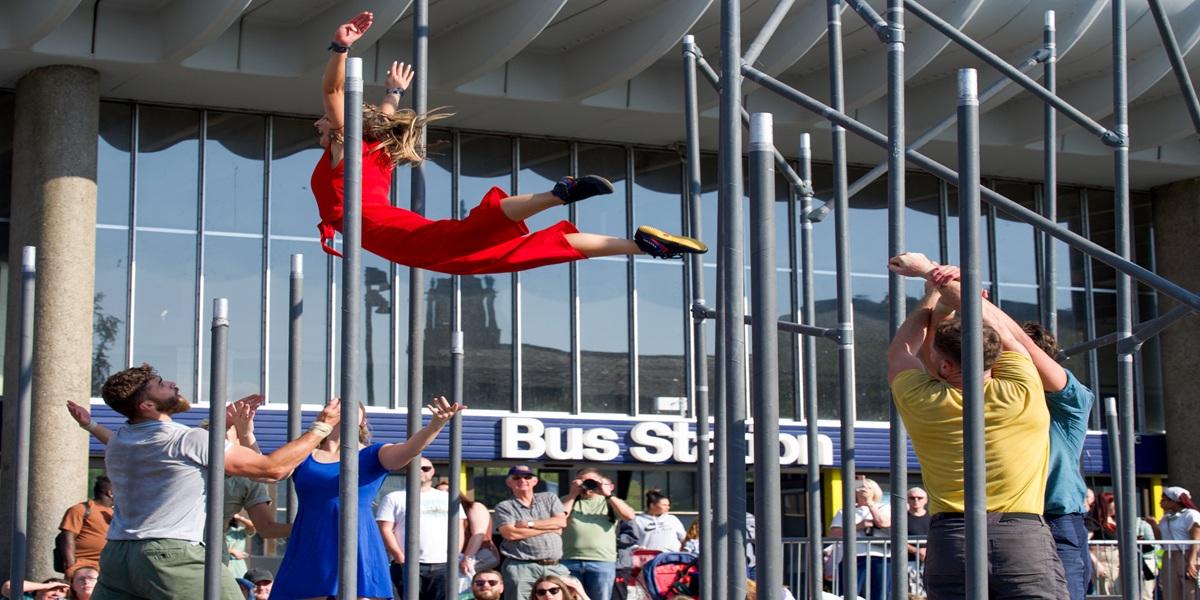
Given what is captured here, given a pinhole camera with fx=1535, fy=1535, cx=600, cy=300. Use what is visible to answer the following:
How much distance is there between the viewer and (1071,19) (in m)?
17.4

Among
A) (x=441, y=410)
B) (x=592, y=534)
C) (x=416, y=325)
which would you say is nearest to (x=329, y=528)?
(x=441, y=410)

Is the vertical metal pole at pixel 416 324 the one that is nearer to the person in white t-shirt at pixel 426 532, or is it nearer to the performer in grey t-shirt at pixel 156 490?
the performer in grey t-shirt at pixel 156 490

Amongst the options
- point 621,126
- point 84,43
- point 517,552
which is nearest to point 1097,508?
point 517,552

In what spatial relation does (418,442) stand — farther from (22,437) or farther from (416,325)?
(22,437)

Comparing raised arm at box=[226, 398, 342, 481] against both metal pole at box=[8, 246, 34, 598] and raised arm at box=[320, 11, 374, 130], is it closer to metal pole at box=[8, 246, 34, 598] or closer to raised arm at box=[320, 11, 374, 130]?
raised arm at box=[320, 11, 374, 130]

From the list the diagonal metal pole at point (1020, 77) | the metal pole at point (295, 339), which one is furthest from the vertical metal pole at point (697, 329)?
the metal pole at point (295, 339)

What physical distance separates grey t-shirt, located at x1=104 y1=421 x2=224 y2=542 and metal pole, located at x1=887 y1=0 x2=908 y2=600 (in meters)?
2.35

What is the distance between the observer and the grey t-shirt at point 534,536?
1018 centimetres

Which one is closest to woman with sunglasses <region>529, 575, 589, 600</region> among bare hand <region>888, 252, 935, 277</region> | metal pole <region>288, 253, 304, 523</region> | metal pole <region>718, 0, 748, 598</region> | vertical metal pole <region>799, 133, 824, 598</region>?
vertical metal pole <region>799, 133, 824, 598</region>

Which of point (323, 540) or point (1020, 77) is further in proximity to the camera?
point (1020, 77)

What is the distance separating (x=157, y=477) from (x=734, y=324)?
235 centimetres

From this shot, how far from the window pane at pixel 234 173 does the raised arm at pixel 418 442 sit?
1323 centimetres

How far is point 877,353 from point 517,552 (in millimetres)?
12057

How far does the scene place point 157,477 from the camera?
535 centimetres
